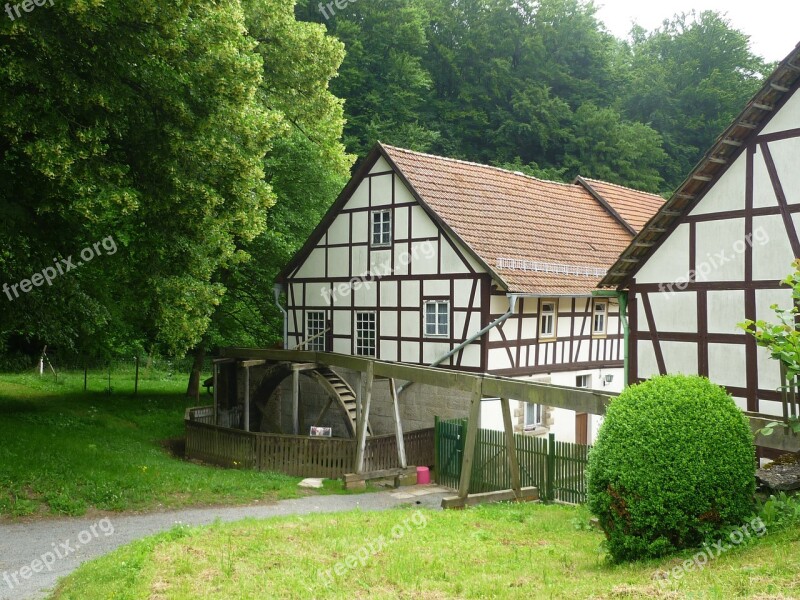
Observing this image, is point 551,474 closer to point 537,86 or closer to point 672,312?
point 672,312

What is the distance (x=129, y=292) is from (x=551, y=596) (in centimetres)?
1267

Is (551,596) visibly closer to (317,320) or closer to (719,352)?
(719,352)

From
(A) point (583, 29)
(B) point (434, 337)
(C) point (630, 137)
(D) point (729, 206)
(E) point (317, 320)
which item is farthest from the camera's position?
(A) point (583, 29)

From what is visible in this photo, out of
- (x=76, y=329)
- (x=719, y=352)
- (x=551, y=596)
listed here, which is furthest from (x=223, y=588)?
(x=76, y=329)

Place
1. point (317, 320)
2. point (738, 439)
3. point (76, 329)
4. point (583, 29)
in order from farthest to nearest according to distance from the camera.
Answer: point (583, 29)
point (317, 320)
point (76, 329)
point (738, 439)

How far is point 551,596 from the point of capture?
6.93 meters

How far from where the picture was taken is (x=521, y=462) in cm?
1556

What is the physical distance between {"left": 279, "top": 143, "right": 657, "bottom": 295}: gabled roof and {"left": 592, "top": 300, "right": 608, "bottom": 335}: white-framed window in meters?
0.84

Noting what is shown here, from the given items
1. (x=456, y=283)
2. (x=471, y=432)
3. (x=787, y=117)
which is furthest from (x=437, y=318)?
(x=787, y=117)

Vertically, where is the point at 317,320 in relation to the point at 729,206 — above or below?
below

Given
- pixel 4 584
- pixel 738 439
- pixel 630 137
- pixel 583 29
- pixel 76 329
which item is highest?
pixel 583 29

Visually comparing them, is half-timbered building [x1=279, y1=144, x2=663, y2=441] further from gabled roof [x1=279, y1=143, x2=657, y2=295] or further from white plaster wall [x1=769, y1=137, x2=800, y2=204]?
white plaster wall [x1=769, y1=137, x2=800, y2=204]

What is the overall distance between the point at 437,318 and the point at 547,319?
10.5 feet

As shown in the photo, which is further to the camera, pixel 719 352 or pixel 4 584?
pixel 719 352
